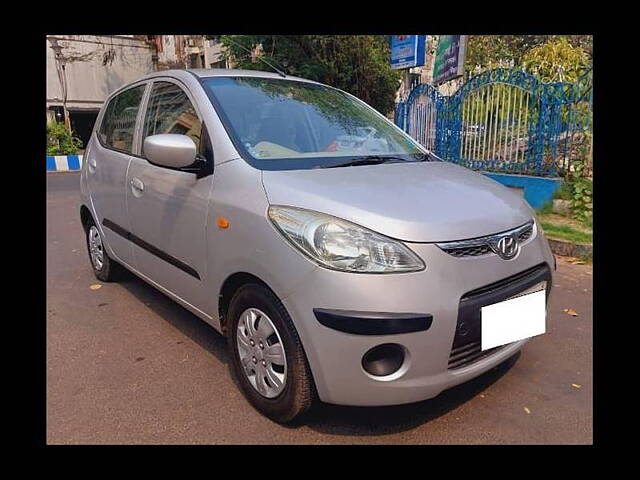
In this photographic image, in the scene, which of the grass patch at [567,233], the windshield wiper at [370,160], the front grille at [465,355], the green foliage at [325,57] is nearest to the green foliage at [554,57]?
the green foliage at [325,57]

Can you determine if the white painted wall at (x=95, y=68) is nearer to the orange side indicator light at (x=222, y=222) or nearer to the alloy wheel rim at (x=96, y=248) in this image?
the alloy wheel rim at (x=96, y=248)

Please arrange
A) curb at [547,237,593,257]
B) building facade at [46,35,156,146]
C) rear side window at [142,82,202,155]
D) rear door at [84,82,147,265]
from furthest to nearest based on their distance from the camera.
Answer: building facade at [46,35,156,146] < curb at [547,237,593,257] < rear door at [84,82,147,265] < rear side window at [142,82,202,155]

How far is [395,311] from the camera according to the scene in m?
1.80

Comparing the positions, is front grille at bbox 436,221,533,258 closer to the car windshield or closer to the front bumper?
the front bumper

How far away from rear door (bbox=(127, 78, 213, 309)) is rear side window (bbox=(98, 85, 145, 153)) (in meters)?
0.21

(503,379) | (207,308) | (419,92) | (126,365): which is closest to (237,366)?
(207,308)

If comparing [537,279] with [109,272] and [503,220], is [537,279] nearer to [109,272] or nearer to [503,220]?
[503,220]

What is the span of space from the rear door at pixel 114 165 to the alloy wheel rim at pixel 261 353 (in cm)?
146

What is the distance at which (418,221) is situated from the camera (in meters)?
1.90

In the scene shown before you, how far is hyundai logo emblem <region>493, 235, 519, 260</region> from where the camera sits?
6.61ft

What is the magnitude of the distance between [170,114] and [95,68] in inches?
930

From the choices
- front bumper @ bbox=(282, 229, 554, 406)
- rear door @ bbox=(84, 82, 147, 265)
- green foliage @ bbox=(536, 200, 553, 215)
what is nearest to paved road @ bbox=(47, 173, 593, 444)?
front bumper @ bbox=(282, 229, 554, 406)

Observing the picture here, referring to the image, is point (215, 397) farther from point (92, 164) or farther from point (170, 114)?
point (92, 164)

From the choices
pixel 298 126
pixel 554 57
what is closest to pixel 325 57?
pixel 554 57
